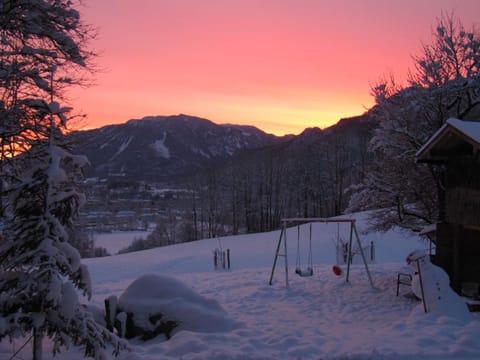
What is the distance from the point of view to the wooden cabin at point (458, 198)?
8023 mm

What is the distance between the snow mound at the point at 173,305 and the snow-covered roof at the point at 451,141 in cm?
579

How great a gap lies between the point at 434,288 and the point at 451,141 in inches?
129

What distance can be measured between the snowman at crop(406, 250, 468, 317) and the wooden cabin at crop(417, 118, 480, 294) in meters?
0.71

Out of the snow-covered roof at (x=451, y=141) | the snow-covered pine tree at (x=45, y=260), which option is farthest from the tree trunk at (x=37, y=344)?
the snow-covered roof at (x=451, y=141)

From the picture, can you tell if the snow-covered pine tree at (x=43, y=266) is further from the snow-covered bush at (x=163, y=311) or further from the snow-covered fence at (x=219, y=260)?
the snow-covered fence at (x=219, y=260)

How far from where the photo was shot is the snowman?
815cm

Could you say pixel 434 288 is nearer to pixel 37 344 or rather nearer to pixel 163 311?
pixel 163 311

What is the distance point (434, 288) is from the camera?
8508 mm

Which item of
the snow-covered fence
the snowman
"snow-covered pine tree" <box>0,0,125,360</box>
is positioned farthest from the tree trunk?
the snow-covered fence

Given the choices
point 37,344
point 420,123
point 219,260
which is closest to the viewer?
point 37,344

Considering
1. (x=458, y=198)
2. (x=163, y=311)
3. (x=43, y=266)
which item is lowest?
(x=163, y=311)

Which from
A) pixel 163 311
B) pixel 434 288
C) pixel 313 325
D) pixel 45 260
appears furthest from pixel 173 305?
pixel 434 288

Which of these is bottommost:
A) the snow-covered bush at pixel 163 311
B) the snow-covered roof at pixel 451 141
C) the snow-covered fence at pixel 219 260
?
the snow-covered fence at pixel 219 260

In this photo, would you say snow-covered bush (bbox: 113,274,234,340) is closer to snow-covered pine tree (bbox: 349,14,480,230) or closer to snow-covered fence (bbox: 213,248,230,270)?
snow-covered pine tree (bbox: 349,14,480,230)
